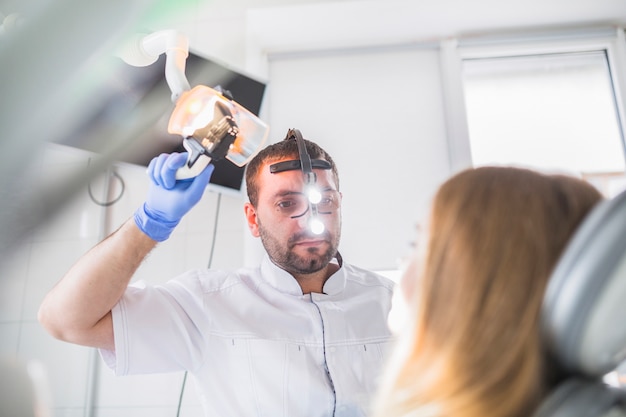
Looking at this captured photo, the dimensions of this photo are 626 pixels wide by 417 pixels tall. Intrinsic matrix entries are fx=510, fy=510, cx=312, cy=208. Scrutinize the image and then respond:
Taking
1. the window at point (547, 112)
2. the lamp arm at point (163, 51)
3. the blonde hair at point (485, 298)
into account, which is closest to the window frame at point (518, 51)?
the window at point (547, 112)

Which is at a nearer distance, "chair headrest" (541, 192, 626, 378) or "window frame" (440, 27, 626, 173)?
"chair headrest" (541, 192, 626, 378)

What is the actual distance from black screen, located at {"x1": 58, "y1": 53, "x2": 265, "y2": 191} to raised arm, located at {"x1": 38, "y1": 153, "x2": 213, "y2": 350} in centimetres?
46

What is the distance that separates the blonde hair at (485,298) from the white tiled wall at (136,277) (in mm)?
1419

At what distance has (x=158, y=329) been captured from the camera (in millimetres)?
1386

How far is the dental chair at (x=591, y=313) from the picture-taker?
1.68 ft

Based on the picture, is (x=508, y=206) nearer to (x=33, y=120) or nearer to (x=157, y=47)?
(x=33, y=120)

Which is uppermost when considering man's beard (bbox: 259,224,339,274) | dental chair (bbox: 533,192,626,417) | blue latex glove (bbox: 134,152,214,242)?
blue latex glove (bbox: 134,152,214,242)

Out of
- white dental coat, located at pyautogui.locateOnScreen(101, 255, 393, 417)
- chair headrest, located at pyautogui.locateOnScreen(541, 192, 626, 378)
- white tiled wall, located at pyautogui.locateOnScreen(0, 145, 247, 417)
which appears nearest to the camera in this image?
chair headrest, located at pyautogui.locateOnScreen(541, 192, 626, 378)

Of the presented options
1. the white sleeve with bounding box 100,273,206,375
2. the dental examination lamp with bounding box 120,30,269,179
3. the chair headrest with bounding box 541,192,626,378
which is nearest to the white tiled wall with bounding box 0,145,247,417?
the white sleeve with bounding box 100,273,206,375

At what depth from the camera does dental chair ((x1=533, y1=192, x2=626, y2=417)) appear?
0.51m

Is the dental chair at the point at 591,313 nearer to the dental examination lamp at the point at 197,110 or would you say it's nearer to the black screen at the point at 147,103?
the dental examination lamp at the point at 197,110

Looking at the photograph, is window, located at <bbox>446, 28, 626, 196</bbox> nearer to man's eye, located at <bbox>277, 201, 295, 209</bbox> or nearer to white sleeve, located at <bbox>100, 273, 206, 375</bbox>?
man's eye, located at <bbox>277, 201, 295, 209</bbox>

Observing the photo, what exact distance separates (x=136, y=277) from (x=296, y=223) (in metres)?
0.83

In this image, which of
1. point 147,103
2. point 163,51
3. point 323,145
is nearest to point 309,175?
point 163,51
